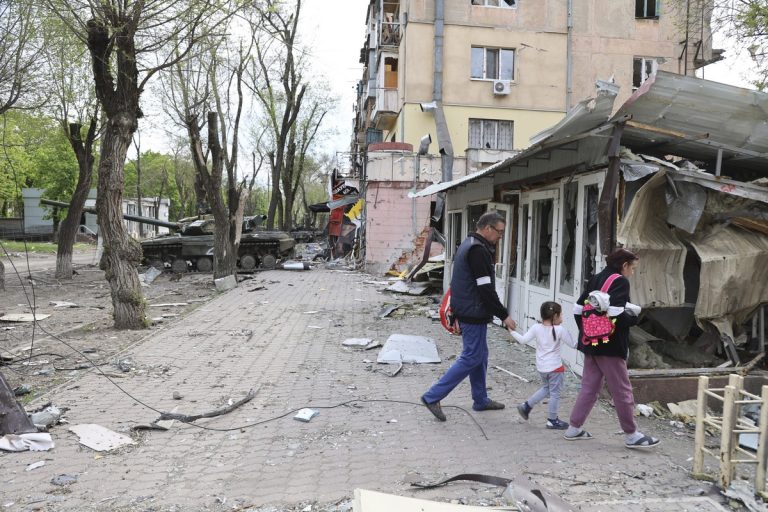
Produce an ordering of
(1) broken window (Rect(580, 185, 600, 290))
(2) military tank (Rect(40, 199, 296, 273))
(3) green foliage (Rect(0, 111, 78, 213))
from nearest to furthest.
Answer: (1) broken window (Rect(580, 185, 600, 290)) < (3) green foliage (Rect(0, 111, 78, 213)) < (2) military tank (Rect(40, 199, 296, 273))

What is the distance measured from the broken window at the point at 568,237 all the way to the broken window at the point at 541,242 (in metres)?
0.60

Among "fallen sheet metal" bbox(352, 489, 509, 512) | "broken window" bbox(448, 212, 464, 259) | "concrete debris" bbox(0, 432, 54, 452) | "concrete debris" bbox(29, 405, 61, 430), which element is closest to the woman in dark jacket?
"fallen sheet metal" bbox(352, 489, 509, 512)

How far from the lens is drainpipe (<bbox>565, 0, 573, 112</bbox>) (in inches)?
938

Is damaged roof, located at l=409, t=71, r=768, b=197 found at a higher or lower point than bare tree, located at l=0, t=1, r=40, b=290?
lower

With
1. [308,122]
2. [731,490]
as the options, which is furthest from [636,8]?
[731,490]

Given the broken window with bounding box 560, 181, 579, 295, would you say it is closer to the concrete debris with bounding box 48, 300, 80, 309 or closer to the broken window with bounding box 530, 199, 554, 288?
the broken window with bounding box 530, 199, 554, 288

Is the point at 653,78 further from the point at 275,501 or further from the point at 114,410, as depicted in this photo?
the point at 114,410

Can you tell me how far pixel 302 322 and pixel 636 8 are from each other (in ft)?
70.3

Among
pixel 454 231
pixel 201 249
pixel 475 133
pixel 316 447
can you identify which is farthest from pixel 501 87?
pixel 316 447

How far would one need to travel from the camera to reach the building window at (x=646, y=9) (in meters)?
24.0

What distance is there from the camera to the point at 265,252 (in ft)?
71.5

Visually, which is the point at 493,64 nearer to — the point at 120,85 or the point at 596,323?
the point at 120,85

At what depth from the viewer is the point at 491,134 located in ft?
78.3

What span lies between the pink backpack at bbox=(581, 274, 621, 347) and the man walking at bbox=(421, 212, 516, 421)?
69cm
